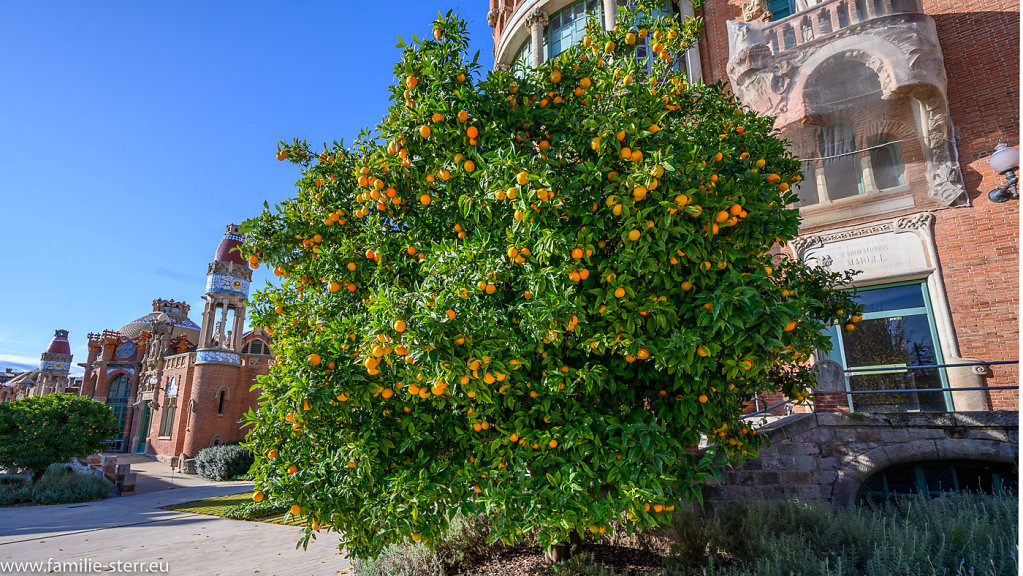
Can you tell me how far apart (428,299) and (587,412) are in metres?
1.64

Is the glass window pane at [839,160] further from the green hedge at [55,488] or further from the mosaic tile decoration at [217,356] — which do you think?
the mosaic tile decoration at [217,356]

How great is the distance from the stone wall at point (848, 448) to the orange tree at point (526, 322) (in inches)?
103

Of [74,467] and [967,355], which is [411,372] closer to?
[967,355]

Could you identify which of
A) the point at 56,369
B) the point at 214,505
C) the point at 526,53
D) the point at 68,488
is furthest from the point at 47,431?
the point at 56,369

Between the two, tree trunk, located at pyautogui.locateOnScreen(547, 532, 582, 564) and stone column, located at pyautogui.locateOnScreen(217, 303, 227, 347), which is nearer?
tree trunk, located at pyautogui.locateOnScreen(547, 532, 582, 564)

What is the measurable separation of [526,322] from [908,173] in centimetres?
1110

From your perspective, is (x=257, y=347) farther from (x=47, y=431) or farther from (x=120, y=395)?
(x=47, y=431)

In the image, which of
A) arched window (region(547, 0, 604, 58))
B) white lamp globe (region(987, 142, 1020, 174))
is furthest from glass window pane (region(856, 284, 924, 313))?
arched window (region(547, 0, 604, 58))

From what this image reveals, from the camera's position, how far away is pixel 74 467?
21.0 meters

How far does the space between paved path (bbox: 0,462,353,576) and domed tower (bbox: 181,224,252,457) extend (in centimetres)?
1265

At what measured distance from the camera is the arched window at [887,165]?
35.5 ft

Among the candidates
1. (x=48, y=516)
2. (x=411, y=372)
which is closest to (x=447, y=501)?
(x=411, y=372)

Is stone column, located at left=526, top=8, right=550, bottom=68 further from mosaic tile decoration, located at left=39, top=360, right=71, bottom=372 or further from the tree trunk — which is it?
mosaic tile decoration, located at left=39, top=360, right=71, bottom=372

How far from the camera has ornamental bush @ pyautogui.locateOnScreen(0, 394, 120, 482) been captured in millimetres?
16797
